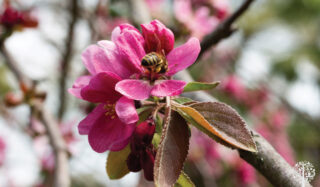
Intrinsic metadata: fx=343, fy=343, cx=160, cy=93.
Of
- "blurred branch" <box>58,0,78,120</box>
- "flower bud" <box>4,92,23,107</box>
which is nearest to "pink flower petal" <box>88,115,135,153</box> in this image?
"flower bud" <box>4,92,23,107</box>

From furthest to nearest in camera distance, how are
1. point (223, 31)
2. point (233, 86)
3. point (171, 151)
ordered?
1. point (233, 86)
2. point (223, 31)
3. point (171, 151)

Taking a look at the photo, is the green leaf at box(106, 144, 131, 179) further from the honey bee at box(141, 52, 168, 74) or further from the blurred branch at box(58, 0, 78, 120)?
the blurred branch at box(58, 0, 78, 120)

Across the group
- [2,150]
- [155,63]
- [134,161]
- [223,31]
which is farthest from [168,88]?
[2,150]

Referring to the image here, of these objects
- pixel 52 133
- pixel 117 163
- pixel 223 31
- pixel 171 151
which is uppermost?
pixel 223 31

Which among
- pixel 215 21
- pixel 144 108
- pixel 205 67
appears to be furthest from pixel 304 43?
pixel 144 108

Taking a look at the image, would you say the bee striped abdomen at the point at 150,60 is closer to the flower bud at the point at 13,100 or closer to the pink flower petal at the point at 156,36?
the pink flower petal at the point at 156,36

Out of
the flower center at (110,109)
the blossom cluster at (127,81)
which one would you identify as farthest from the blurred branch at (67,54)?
the flower center at (110,109)

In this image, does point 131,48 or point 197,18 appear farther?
point 197,18

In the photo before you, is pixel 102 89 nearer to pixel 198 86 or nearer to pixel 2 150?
pixel 198 86
